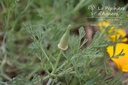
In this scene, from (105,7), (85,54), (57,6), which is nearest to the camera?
(85,54)

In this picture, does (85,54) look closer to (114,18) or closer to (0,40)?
(114,18)

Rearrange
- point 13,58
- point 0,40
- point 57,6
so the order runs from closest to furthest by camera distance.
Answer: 1. point 13,58
2. point 57,6
3. point 0,40

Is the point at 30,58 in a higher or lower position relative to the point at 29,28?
lower

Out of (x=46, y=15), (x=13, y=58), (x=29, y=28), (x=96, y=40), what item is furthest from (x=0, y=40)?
(x=96, y=40)

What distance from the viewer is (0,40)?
2.22m

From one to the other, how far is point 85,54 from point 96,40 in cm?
9

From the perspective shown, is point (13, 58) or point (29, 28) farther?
point (13, 58)

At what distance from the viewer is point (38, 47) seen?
1.29m

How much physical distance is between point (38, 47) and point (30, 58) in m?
0.54

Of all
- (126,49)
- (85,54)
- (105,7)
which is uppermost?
(105,7)

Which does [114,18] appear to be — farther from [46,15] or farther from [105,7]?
[46,15]

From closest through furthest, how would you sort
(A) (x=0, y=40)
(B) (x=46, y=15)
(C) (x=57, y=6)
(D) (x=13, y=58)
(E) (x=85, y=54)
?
(E) (x=85, y=54), (B) (x=46, y=15), (D) (x=13, y=58), (C) (x=57, y=6), (A) (x=0, y=40)

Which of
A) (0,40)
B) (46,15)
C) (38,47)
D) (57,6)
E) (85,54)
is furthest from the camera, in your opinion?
(0,40)

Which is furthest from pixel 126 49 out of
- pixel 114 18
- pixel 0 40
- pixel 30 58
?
pixel 0 40
